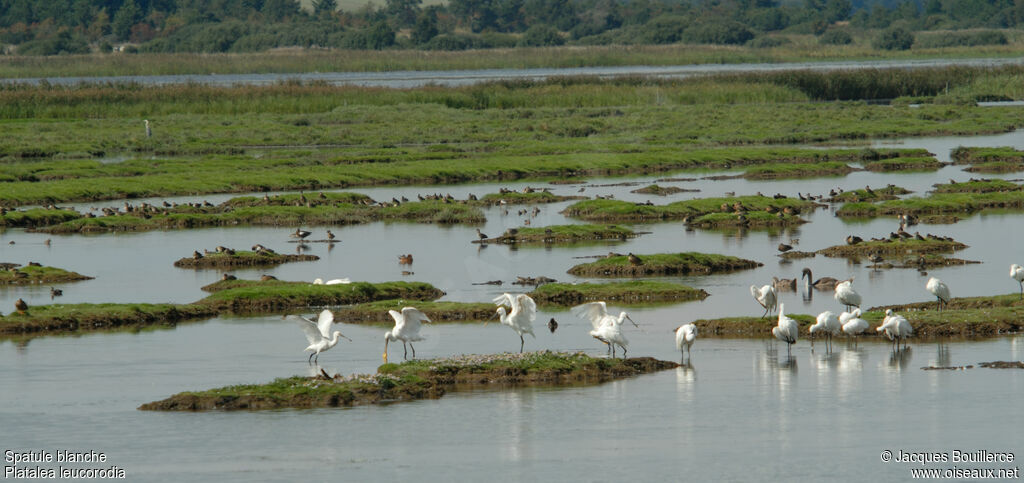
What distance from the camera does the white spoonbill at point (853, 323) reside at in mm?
24312

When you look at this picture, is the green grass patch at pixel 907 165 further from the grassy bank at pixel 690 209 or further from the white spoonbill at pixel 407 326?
the white spoonbill at pixel 407 326

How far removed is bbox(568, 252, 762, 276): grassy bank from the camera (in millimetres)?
34938

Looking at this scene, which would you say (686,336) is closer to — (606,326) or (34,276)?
(606,326)

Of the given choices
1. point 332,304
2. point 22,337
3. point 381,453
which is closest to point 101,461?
point 381,453

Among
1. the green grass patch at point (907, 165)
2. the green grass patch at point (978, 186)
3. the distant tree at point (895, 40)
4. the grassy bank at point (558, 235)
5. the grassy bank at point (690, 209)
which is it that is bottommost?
the grassy bank at point (558, 235)

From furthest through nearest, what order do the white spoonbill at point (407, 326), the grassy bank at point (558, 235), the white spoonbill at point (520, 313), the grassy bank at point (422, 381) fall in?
the grassy bank at point (558, 235), the white spoonbill at point (520, 313), the white spoonbill at point (407, 326), the grassy bank at point (422, 381)

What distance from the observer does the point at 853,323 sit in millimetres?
24297

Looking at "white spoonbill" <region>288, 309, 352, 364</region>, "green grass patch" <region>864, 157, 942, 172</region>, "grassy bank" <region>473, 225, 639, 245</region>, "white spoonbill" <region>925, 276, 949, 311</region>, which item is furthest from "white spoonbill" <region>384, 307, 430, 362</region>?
"green grass patch" <region>864, 157, 942, 172</region>

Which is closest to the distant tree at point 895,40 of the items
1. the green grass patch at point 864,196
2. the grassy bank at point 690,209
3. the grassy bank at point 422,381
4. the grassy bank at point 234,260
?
the green grass patch at point 864,196

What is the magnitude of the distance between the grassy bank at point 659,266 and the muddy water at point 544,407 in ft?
3.11

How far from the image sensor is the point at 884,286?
107 feet

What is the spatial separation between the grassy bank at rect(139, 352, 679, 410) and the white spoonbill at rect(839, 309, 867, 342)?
3443 millimetres

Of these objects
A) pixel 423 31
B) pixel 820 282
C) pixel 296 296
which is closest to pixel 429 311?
pixel 296 296

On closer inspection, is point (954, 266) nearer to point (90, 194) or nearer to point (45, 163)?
point (90, 194)
